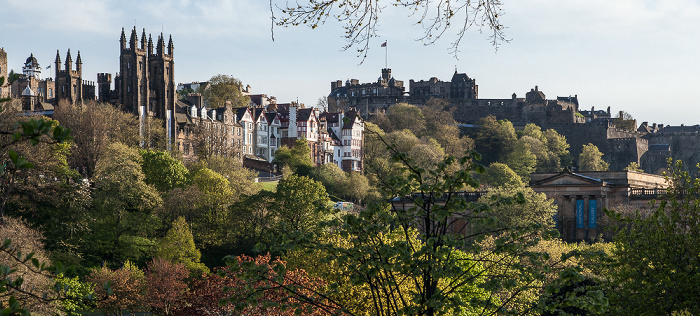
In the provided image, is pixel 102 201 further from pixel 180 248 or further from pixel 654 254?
pixel 654 254

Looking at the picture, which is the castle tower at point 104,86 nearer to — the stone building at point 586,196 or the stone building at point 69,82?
the stone building at point 69,82

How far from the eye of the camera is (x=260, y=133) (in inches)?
4547

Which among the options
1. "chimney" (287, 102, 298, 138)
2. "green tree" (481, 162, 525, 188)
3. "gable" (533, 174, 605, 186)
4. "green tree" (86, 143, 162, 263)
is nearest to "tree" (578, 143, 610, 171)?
"green tree" (481, 162, 525, 188)

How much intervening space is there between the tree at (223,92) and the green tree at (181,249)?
62.6 m

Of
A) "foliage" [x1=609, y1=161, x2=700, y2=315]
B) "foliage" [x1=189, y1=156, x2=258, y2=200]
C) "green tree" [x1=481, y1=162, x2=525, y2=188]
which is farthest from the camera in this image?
"green tree" [x1=481, y1=162, x2=525, y2=188]

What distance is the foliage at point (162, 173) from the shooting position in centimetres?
7075

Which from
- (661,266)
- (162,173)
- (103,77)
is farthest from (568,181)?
(661,266)

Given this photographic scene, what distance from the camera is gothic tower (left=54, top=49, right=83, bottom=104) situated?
90.5 metres

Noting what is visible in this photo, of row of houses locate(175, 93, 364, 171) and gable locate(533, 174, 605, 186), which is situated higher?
row of houses locate(175, 93, 364, 171)

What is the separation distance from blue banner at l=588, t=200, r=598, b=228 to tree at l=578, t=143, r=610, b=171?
57343 mm

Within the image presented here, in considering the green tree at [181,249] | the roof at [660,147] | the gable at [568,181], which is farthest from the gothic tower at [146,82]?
the roof at [660,147]

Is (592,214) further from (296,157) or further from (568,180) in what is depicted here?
(296,157)

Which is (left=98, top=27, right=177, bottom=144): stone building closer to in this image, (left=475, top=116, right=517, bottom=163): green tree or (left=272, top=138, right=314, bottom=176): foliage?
(left=272, top=138, right=314, bottom=176): foliage

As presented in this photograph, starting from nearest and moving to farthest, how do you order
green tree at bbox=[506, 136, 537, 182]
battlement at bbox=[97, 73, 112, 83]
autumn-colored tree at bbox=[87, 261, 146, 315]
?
autumn-colored tree at bbox=[87, 261, 146, 315], battlement at bbox=[97, 73, 112, 83], green tree at bbox=[506, 136, 537, 182]
